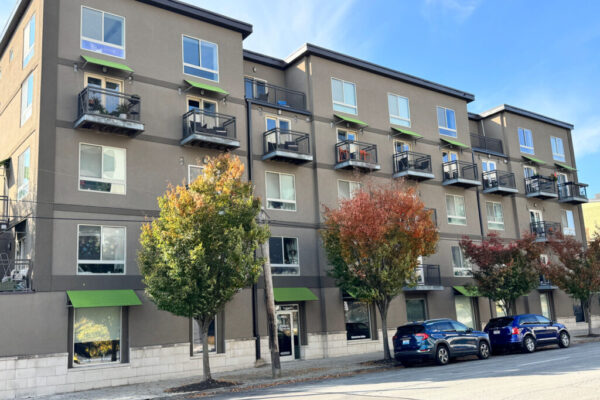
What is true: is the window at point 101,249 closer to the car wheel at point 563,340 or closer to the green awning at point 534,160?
the car wheel at point 563,340

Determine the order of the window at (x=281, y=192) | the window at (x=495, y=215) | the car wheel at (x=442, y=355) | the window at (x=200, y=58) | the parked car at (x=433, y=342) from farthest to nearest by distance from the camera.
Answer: the window at (x=495, y=215) < the window at (x=281, y=192) < the window at (x=200, y=58) < the car wheel at (x=442, y=355) < the parked car at (x=433, y=342)

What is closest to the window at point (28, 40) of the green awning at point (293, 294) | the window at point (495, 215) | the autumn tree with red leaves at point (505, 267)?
the green awning at point (293, 294)

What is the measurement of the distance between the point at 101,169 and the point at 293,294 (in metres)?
9.21

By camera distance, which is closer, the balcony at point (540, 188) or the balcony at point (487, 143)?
the balcony at point (540, 188)

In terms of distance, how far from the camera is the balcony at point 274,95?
26.9 meters

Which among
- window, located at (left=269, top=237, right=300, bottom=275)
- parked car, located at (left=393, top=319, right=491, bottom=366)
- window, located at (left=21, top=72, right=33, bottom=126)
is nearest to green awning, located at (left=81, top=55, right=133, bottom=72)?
window, located at (left=21, top=72, right=33, bottom=126)

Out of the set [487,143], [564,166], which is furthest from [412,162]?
[564,166]

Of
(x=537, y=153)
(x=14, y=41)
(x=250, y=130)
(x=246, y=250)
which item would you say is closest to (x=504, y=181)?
(x=537, y=153)

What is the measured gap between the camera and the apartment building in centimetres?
1884

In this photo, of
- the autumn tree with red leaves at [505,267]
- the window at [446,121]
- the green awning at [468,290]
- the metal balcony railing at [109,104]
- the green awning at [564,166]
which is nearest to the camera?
the metal balcony railing at [109,104]

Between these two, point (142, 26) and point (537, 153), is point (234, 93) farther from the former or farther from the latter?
point (537, 153)

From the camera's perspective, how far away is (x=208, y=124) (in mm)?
23109

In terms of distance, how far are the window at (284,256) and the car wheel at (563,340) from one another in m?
11.6

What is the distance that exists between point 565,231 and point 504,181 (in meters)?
6.81
